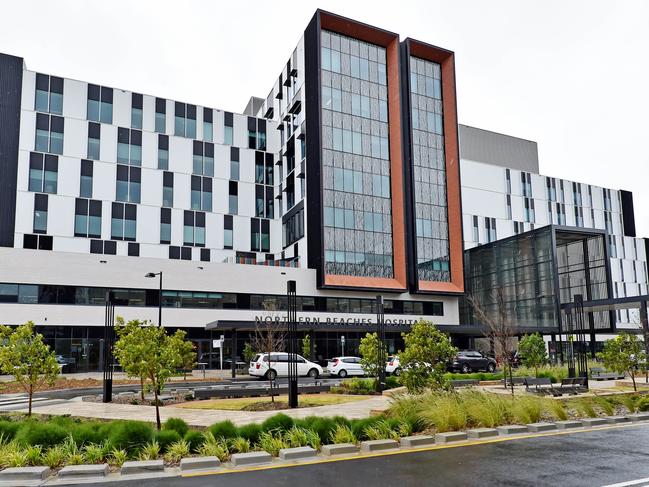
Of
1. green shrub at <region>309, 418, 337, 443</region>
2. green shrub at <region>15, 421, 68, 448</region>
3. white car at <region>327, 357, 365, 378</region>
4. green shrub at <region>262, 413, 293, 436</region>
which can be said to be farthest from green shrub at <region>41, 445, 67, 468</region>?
white car at <region>327, 357, 365, 378</region>

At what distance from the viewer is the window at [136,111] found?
53.8 meters

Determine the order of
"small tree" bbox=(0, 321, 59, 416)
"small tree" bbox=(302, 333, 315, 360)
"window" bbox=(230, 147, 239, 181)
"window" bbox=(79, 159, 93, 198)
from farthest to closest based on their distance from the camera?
"window" bbox=(230, 147, 239, 181) < "window" bbox=(79, 159, 93, 198) < "small tree" bbox=(302, 333, 315, 360) < "small tree" bbox=(0, 321, 59, 416)

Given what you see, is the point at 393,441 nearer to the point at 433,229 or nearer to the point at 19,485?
the point at 19,485

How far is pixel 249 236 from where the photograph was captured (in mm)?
57969

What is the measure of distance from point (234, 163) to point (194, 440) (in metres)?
50.1

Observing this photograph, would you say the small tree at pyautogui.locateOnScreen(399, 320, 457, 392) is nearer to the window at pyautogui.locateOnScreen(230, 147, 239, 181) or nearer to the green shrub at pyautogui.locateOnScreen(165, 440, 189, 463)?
the green shrub at pyautogui.locateOnScreen(165, 440, 189, 463)

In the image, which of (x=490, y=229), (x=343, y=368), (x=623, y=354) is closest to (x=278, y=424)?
(x=623, y=354)

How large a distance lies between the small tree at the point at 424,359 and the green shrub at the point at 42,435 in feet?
30.7

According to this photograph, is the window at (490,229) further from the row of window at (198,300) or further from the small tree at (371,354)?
the small tree at (371,354)

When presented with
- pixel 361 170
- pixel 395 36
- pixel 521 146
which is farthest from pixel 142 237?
pixel 521 146

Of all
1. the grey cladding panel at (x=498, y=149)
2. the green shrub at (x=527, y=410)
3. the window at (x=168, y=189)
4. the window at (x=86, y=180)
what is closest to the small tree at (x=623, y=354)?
the green shrub at (x=527, y=410)

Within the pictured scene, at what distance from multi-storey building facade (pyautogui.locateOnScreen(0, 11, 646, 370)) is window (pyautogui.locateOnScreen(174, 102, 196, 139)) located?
→ 0.14 meters

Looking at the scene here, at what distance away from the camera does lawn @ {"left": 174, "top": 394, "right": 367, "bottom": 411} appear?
1877 cm

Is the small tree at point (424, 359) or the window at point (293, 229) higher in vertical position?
the window at point (293, 229)
